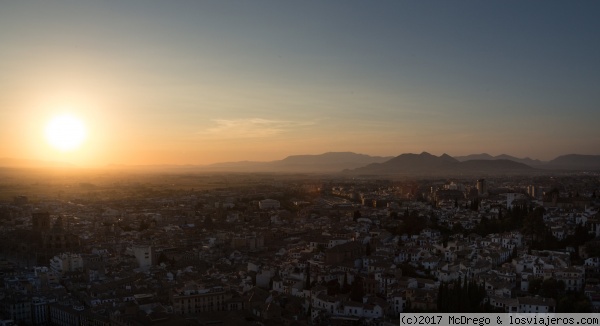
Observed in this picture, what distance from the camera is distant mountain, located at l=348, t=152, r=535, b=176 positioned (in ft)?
378

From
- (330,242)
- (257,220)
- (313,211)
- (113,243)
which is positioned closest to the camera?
(330,242)

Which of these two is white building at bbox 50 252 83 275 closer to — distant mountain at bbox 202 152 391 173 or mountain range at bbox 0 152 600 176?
mountain range at bbox 0 152 600 176

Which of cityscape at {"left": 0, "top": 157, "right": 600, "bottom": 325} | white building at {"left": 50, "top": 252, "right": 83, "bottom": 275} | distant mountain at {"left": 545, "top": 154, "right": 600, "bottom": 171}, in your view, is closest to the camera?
cityscape at {"left": 0, "top": 157, "right": 600, "bottom": 325}

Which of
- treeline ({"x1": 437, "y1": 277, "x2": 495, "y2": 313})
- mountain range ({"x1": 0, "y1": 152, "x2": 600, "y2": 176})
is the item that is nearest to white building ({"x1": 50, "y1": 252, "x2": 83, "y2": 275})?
treeline ({"x1": 437, "y1": 277, "x2": 495, "y2": 313})

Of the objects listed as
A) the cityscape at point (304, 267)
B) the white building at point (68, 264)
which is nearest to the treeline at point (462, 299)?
the cityscape at point (304, 267)

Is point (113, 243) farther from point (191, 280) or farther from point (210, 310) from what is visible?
point (210, 310)

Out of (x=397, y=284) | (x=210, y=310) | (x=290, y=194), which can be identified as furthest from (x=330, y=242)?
(x=290, y=194)

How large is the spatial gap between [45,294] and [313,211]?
66.7 ft

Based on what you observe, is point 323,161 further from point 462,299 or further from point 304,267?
point 462,299

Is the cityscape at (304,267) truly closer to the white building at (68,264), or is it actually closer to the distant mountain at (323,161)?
the white building at (68,264)

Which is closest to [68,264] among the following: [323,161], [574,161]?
[574,161]

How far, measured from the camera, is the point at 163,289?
52.2ft

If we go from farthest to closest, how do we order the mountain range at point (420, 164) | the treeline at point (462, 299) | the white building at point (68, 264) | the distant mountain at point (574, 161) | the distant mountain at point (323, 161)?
the distant mountain at point (323, 161) → the distant mountain at point (574, 161) → the mountain range at point (420, 164) → the white building at point (68, 264) → the treeline at point (462, 299)

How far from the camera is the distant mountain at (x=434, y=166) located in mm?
115125
